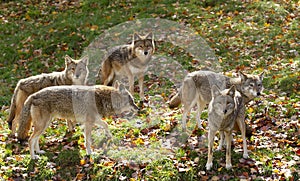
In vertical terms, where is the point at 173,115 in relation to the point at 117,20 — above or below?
below

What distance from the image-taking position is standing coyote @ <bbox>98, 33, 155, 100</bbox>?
1091 cm

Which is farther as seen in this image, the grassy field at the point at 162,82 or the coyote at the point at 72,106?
the coyote at the point at 72,106

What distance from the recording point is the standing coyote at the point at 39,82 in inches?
368

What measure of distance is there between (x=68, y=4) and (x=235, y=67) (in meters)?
9.63

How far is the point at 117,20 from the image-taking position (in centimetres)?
1669

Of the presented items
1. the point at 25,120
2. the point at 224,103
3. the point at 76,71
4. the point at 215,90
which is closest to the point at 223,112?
the point at 224,103

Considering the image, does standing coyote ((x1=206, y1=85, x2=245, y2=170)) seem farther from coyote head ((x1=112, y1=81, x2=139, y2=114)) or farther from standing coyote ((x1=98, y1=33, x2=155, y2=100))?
standing coyote ((x1=98, y1=33, x2=155, y2=100))

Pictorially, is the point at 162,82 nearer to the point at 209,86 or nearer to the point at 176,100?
the point at 176,100

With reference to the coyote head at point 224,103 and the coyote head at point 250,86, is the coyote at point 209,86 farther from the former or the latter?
the coyote head at point 224,103

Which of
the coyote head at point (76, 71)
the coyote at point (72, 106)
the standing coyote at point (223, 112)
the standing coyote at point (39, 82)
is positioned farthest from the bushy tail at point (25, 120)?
the standing coyote at point (223, 112)

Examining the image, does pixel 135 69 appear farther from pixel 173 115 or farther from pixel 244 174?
pixel 244 174

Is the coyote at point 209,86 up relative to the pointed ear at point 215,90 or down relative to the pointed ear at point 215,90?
down

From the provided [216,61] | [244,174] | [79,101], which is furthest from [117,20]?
[244,174]

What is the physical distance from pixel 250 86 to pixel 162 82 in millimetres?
4211
